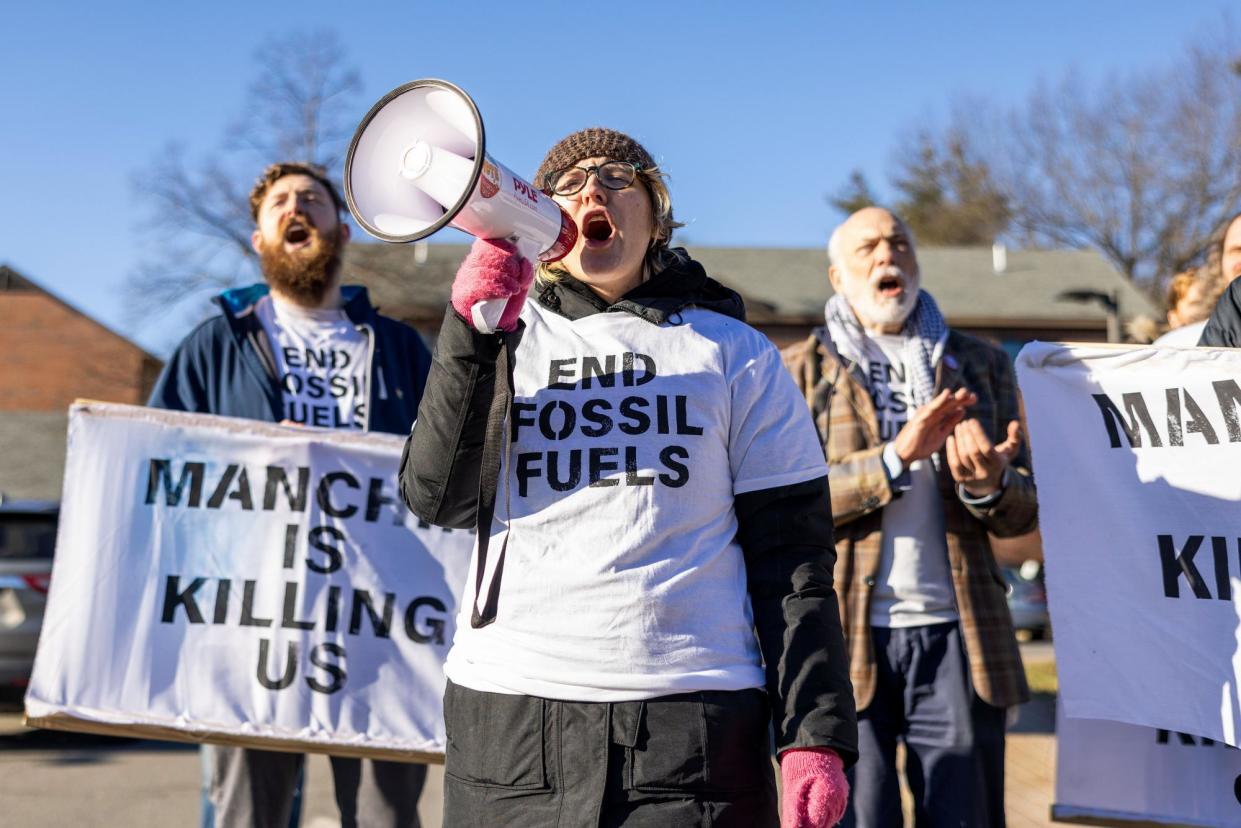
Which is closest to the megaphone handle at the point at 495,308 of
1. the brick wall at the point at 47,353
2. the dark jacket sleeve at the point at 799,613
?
the dark jacket sleeve at the point at 799,613

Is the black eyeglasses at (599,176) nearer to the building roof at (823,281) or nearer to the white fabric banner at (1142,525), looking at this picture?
the white fabric banner at (1142,525)

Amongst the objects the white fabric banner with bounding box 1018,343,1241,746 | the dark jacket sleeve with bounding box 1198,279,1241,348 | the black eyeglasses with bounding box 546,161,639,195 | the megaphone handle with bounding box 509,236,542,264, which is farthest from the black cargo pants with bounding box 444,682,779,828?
the dark jacket sleeve with bounding box 1198,279,1241,348

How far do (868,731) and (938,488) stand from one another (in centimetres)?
71

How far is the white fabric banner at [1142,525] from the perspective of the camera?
3.07 meters

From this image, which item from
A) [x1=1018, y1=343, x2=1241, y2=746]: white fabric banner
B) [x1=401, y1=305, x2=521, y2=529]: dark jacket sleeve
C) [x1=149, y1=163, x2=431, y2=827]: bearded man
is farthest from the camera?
[x1=149, y1=163, x2=431, y2=827]: bearded man

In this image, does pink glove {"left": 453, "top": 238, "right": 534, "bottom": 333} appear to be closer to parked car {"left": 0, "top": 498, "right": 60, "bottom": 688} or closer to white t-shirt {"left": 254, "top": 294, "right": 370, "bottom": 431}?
white t-shirt {"left": 254, "top": 294, "right": 370, "bottom": 431}

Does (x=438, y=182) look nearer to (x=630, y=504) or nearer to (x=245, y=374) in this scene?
(x=630, y=504)

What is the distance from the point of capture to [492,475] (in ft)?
7.63

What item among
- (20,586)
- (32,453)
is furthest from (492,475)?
(32,453)

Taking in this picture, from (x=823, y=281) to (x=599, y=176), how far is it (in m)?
31.7

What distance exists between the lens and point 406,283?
31188mm

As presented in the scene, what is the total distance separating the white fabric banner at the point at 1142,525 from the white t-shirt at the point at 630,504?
3.91 ft

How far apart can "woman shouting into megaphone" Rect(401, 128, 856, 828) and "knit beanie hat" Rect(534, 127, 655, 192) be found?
0.27ft

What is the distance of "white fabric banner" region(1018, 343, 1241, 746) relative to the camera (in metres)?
3.07
